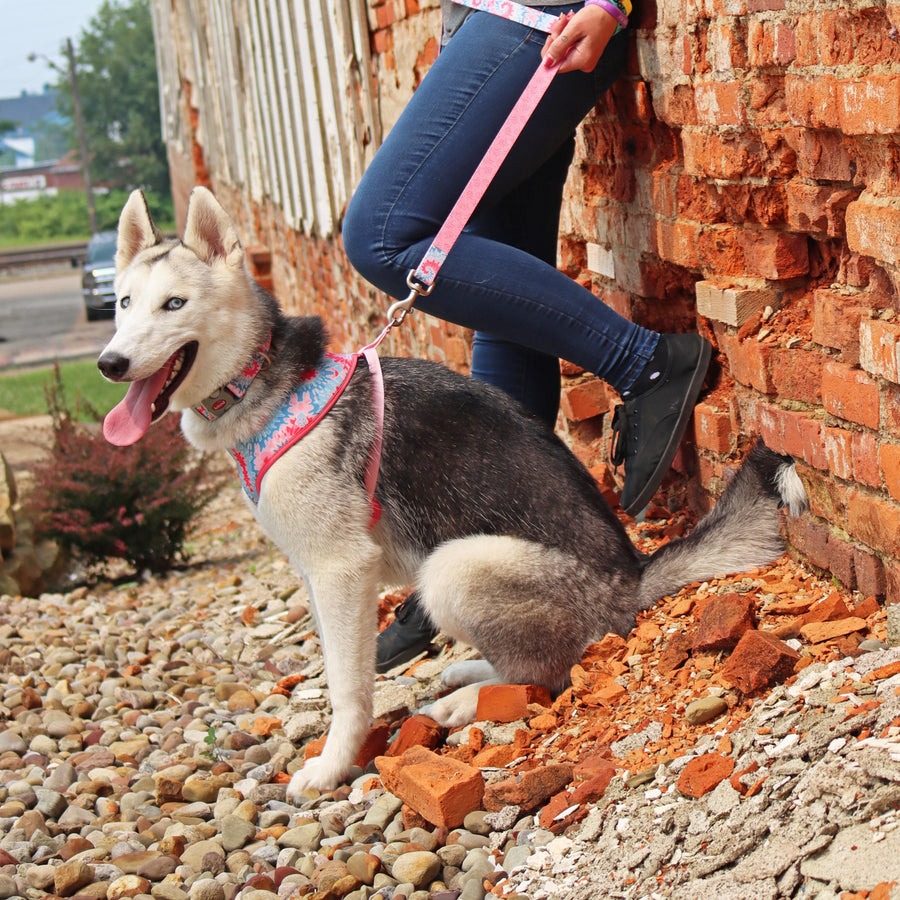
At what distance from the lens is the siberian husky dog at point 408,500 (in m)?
2.61

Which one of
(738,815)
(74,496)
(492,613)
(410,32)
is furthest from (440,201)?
(74,496)

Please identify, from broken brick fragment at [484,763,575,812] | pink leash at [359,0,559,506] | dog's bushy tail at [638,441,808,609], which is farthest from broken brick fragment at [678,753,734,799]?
pink leash at [359,0,559,506]

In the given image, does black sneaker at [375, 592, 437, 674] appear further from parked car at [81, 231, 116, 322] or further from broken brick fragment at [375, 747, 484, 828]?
parked car at [81, 231, 116, 322]

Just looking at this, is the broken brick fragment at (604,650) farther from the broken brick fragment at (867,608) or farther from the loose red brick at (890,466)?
the loose red brick at (890,466)

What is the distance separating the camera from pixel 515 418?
2787 mm

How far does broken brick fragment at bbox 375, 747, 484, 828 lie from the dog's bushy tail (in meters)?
0.72

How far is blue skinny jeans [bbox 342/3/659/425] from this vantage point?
2645mm

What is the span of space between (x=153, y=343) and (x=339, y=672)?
95 cm

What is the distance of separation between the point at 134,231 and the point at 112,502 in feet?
11.0

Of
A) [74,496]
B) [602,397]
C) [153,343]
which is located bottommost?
[74,496]

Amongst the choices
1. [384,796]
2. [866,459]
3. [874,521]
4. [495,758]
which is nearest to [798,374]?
[866,459]

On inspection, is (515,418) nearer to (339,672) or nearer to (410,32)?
(339,672)

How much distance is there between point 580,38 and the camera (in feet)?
8.43

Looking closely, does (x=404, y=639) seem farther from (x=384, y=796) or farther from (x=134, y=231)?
(x=134, y=231)
